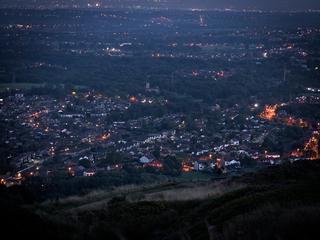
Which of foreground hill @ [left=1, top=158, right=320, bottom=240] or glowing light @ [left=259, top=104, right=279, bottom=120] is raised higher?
foreground hill @ [left=1, top=158, right=320, bottom=240]

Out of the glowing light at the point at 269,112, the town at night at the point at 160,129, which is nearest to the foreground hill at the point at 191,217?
the town at night at the point at 160,129

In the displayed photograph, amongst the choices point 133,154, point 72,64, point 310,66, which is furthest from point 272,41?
point 133,154

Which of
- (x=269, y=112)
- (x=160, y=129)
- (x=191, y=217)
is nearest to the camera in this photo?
(x=191, y=217)

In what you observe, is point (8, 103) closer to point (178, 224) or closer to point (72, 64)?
point (72, 64)

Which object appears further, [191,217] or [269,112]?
[269,112]

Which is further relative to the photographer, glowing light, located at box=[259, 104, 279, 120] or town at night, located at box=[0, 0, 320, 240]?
glowing light, located at box=[259, 104, 279, 120]

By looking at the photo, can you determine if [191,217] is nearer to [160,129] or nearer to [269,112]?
[160,129]

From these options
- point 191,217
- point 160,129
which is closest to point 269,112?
point 160,129

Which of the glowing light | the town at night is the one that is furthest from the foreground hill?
the glowing light

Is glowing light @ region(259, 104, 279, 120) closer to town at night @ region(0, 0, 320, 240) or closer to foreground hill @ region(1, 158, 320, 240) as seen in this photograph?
town at night @ region(0, 0, 320, 240)
